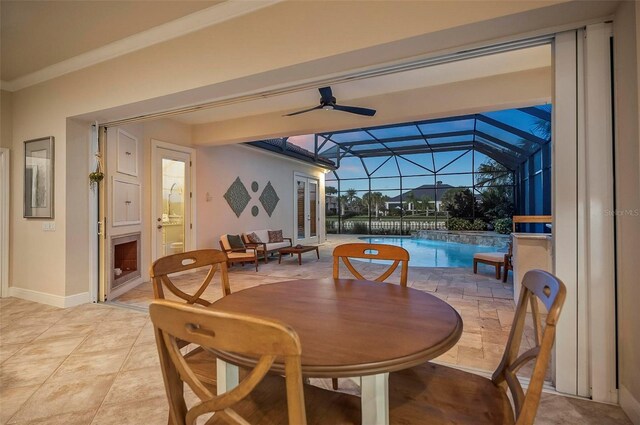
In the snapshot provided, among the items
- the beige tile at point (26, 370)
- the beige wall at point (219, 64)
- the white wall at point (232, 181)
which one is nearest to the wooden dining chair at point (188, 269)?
the beige tile at point (26, 370)

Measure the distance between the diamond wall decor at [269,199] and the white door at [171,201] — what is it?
239 cm

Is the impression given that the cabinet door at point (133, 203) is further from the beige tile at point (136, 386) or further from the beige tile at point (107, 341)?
the beige tile at point (136, 386)

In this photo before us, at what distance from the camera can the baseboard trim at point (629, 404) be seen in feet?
5.32

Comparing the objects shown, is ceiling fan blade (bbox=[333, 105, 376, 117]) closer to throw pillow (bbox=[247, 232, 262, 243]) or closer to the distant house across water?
throw pillow (bbox=[247, 232, 262, 243])

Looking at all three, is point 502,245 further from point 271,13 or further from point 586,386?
point 271,13

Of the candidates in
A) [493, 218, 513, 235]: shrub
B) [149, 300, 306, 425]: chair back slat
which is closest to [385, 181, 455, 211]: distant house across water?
[493, 218, 513, 235]: shrub

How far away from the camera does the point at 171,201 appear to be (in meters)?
5.54

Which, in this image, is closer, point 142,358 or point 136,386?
point 136,386

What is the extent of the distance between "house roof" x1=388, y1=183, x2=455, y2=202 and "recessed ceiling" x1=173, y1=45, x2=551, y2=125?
9.49 meters

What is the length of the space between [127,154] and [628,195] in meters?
5.15

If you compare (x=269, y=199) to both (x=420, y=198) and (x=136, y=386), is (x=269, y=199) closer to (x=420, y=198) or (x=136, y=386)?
(x=136, y=386)

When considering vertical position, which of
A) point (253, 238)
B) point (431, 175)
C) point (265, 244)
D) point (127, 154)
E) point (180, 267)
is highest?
point (431, 175)

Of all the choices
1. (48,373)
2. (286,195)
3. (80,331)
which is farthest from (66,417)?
(286,195)

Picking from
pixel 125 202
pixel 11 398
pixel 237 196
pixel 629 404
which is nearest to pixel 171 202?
pixel 125 202
